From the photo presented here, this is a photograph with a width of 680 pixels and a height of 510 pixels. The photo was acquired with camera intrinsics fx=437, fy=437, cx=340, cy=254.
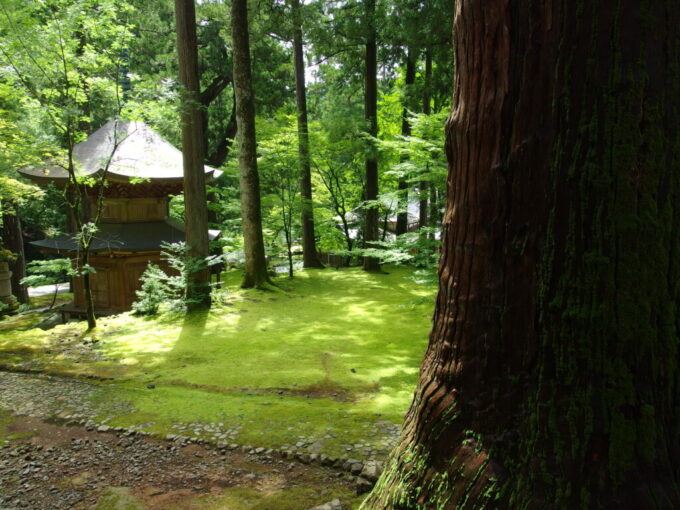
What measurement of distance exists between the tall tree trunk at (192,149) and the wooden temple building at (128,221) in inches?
79.5

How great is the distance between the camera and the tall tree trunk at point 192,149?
23.9 ft

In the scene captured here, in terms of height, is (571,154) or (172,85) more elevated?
(172,85)

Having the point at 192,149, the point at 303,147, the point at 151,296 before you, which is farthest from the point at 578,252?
the point at 303,147

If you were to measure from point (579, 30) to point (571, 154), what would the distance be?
32cm

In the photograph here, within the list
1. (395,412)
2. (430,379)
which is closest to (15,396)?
(395,412)

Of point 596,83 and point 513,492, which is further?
point 513,492

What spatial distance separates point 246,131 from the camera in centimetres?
911

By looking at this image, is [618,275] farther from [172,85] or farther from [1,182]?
[1,182]

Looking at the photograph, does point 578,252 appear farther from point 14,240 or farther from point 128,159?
point 14,240

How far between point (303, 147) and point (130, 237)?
4.82 meters

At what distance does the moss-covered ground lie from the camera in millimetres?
3441

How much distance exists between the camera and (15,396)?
4273 mm

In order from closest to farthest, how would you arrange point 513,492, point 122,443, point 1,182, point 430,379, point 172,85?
point 513,492 < point 430,379 < point 122,443 < point 172,85 < point 1,182

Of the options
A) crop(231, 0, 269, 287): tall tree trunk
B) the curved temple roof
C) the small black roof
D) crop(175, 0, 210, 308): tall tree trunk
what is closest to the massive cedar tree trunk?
crop(175, 0, 210, 308): tall tree trunk
